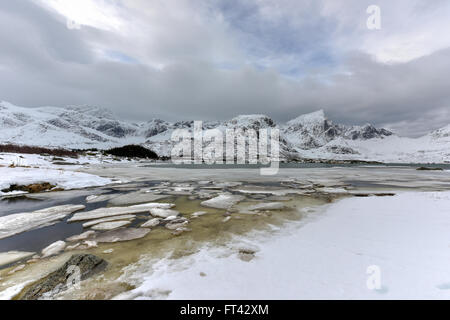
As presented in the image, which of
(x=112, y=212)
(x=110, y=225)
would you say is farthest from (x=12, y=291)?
(x=112, y=212)

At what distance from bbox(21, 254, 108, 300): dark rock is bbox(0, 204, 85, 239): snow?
144 inches

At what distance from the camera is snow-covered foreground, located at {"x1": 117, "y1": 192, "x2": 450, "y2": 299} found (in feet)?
8.76

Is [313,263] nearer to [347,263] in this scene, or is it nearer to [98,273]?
[347,263]

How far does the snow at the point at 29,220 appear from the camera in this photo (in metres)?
5.51

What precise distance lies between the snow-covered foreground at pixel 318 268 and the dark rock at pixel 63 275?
0.64 meters

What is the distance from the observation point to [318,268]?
10.7ft

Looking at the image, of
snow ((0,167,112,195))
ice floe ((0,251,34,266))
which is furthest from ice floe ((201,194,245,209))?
snow ((0,167,112,195))

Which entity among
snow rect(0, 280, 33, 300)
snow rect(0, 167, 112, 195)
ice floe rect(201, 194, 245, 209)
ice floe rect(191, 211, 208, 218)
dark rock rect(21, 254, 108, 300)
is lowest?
ice floe rect(201, 194, 245, 209)

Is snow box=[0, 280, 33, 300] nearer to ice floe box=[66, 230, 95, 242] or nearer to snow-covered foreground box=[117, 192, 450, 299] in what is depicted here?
snow-covered foreground box=[117, 192, 450, 299]

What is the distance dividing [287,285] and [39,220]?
8.04 metres

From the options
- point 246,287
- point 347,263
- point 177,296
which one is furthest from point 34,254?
point 347,263

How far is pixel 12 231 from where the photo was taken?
5434 mm

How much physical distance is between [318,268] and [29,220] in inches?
345

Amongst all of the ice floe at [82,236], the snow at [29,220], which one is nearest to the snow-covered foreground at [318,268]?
the ice floe at [82,236]
